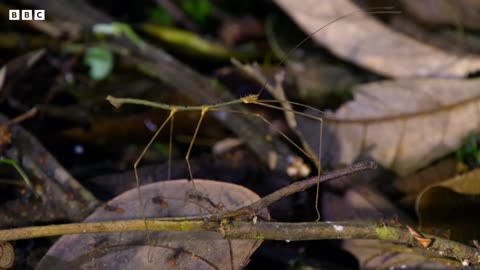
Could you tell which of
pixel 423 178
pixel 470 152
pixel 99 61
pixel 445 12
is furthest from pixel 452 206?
pixel 99 61

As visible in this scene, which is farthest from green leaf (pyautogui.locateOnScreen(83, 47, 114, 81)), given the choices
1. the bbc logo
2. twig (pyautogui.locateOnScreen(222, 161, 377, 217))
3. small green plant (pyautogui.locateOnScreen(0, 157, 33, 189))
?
twig (pyautogui.locateOnScreen(222, 161, 377, 217))

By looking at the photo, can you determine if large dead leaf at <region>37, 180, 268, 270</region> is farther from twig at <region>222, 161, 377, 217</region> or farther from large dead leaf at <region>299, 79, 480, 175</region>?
large dead leaf at <region>299, 79, 480, 175</region>

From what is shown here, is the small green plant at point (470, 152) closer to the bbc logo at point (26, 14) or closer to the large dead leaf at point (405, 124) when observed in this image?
the large dead leaf at point (405, 124)

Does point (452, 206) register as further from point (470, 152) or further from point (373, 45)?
point (373, 45)

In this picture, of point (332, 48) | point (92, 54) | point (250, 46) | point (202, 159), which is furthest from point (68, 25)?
point (332, 48)

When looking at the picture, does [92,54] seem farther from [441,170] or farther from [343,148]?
[441,170]

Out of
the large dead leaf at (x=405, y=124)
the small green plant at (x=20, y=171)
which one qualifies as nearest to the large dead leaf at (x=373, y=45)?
the large dead leaf at (x=405, y=124)
